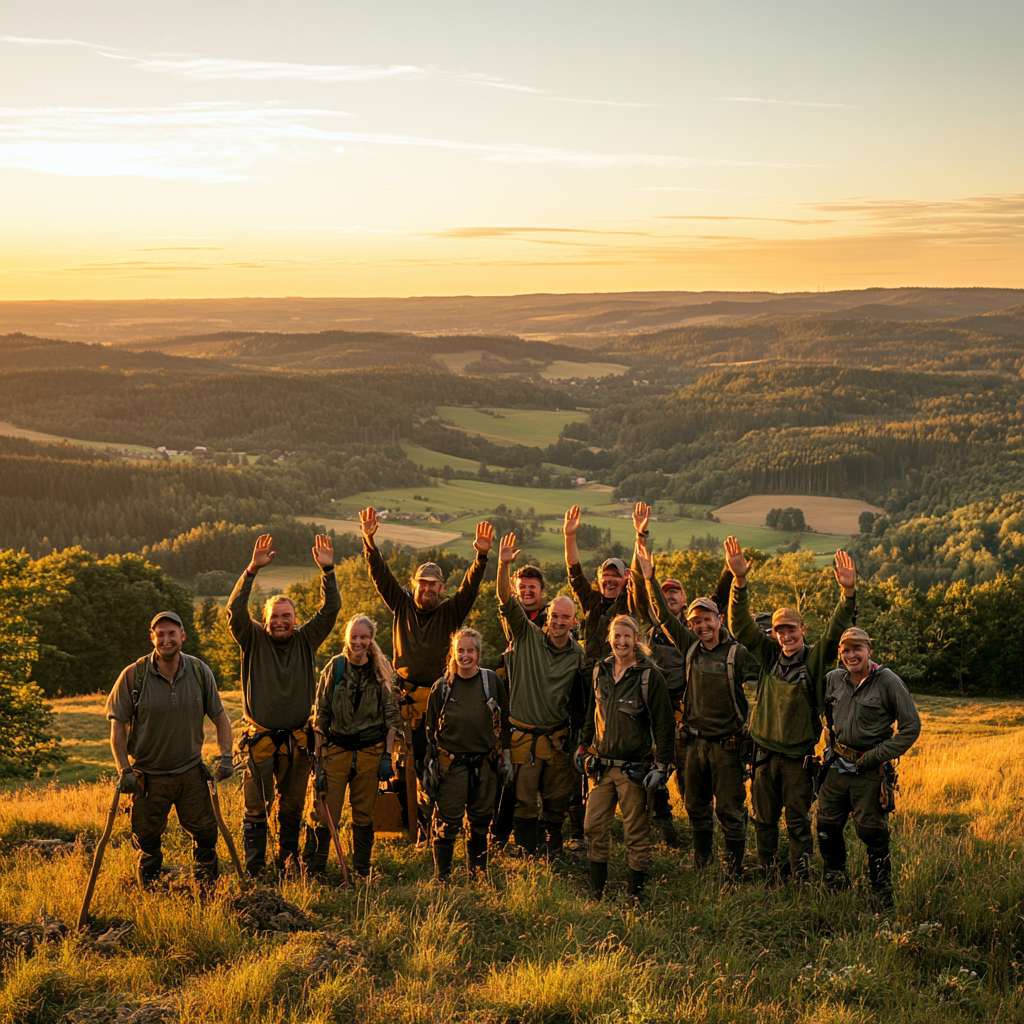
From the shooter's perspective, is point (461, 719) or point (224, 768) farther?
point (461, 719)

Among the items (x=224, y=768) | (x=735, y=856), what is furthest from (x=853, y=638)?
(x=224, y=768)

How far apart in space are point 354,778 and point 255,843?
1.05 metres

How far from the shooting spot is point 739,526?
529 ft

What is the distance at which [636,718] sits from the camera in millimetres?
7273

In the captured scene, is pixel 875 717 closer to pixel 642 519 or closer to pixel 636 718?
pixel 636 718

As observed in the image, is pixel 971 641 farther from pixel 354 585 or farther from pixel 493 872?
pixel 493 872

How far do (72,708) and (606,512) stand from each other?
140 meters

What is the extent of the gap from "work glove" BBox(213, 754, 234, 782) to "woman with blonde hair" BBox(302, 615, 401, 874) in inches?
31.0

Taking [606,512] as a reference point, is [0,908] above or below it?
above

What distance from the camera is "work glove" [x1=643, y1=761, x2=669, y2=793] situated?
7.12 m

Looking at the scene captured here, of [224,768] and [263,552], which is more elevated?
[263,552]

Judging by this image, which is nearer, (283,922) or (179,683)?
(283,922)

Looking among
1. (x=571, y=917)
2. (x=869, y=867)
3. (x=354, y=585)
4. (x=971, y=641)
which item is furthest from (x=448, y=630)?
(x=971, y=641)

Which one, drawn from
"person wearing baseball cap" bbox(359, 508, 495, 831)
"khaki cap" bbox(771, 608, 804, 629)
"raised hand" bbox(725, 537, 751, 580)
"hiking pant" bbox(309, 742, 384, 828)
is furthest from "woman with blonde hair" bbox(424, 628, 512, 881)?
"khaki cap" bbox(771, 608, 804, 629)
